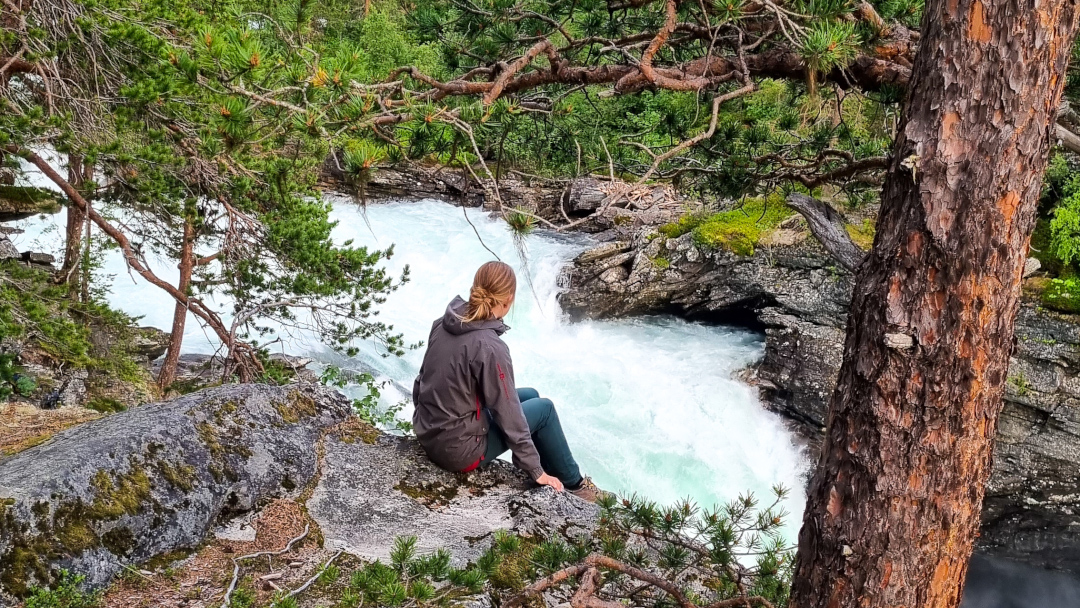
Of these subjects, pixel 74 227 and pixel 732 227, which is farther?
pixel 732 227

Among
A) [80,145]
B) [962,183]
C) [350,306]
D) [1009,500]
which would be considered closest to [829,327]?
[1009,500]

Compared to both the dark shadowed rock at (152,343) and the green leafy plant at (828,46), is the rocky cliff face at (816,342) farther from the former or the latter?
the green leafy plant at (828,46)

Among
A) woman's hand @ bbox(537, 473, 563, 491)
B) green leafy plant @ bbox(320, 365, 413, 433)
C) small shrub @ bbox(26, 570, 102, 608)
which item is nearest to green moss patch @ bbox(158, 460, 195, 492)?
small shrub @ bbox(26, 570, 102, 608)

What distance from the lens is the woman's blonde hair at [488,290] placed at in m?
3.59

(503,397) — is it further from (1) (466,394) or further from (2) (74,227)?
(2) (74,227)

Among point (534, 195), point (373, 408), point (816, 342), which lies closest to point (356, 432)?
point (373, 408)

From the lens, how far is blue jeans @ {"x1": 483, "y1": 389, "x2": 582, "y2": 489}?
13.2 feet

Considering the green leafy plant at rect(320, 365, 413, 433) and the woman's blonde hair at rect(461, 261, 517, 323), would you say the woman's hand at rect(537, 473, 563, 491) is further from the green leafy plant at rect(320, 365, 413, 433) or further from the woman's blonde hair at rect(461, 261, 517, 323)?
the green leafy plant at rect(320, 365, 413, 433)

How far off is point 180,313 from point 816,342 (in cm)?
791

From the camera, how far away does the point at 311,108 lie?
250 cm

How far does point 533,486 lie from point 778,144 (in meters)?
3.19

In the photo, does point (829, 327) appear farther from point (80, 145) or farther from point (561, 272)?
point (80, 145)

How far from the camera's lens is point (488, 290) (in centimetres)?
359

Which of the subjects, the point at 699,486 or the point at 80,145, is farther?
the point at 699,486
